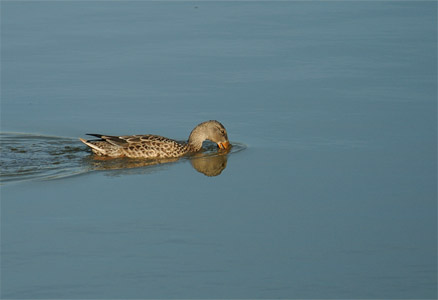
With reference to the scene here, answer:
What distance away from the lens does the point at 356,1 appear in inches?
784

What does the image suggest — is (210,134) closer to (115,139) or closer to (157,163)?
(157,163)

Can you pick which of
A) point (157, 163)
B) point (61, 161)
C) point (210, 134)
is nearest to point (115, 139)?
point (157, 163)

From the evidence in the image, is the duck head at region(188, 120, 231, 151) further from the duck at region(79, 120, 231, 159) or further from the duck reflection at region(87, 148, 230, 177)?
the duck reflection at region(87, 148, 230, 177)

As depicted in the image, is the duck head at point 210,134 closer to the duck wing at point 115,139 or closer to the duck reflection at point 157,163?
the duck reflection at point 157,163

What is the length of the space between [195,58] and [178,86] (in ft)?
4.77

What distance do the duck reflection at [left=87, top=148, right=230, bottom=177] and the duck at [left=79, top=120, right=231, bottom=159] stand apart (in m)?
0.07

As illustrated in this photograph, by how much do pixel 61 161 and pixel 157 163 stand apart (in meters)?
Answer: 1.20

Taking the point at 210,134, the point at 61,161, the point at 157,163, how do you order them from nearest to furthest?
the point at 61,161 < the point at 157,163 < the point at 210,134

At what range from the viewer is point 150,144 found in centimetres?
1161

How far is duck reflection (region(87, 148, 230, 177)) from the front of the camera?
1116 centimetres

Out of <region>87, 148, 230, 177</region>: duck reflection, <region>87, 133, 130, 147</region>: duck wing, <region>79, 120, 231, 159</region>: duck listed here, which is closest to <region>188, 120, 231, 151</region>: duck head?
<region>79, 120, 231, 159</region>: duck

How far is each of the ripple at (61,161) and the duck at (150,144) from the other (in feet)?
0.29

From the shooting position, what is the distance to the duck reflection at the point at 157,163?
11156 mm

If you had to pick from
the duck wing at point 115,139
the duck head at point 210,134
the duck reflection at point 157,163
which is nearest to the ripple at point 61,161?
the duck reflection at point 157,163
